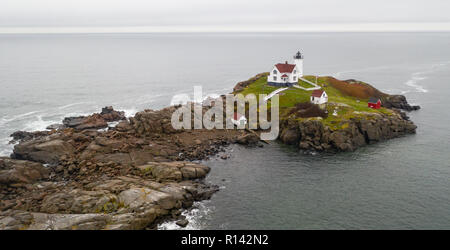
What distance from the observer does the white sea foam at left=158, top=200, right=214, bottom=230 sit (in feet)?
136

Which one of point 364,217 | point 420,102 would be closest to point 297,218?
point 364,217

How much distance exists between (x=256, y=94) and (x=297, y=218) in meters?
Answer: 52.6

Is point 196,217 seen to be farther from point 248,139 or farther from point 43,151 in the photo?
point 43,151

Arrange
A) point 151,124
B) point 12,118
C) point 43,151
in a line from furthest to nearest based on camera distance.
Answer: point 12,118
point 151,124
point 43,151

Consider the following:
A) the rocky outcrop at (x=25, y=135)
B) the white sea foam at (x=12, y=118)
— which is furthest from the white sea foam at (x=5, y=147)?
the white sea foam at (x=12, y=118)

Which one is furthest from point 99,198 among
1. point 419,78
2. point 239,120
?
point 419,78

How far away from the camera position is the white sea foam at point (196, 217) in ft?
136

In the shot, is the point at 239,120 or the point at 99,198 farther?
the point at 239,120

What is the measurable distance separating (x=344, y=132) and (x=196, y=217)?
1556 inches

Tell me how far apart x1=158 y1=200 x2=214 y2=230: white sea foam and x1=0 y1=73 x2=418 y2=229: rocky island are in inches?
36.5

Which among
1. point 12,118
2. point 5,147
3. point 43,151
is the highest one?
point 12,118

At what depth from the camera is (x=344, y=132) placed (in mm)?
68312

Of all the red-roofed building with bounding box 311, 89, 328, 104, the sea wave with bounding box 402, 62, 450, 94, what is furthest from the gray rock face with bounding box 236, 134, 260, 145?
the sea wave with bounding box 402, 62, 450, 94

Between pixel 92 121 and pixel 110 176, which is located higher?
pixel 92 121
